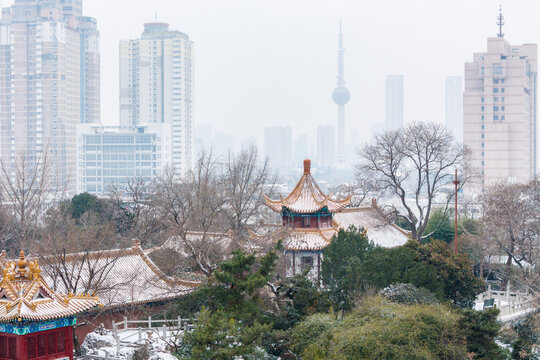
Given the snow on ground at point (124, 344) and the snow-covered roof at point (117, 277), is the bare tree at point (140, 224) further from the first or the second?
the snow on ground at point (124, 344)

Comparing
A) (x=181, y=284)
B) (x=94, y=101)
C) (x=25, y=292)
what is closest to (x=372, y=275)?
(x=181, y=284)

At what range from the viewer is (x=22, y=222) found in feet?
98.5

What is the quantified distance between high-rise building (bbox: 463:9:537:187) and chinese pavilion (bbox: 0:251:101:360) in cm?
7698

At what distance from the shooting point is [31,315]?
47.3 ft

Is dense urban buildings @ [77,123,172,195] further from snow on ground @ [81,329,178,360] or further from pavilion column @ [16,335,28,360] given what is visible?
pavilion column @ [16,335,28,360]

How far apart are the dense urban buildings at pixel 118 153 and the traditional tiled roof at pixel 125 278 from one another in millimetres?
88637

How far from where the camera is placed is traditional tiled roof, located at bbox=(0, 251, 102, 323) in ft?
47.5

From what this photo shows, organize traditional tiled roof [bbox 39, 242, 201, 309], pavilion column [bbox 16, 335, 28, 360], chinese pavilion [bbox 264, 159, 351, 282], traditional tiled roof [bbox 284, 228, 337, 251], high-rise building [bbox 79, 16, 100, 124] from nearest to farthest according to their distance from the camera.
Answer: pavilion column [bbox 16, 335, 28, 360] < traditional tiled roof [bbox 39, 242, 201, 309] < traditional tiled roof [bbox 284, 228, 337, 251] < chinese pavilion [bbox 264, 159, 351, 282] < high-rise building [bbox 79, 16, 100, 124]

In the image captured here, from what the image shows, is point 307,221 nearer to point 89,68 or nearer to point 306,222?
point 306,222

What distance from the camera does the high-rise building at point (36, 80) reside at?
4161 inches

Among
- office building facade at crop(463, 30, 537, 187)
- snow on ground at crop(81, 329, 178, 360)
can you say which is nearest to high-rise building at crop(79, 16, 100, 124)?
office building facade at crop(463, 30, 537, 187)

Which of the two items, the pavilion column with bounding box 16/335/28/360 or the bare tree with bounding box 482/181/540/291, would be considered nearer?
the pavilion column with bounding box 16/335/28/360

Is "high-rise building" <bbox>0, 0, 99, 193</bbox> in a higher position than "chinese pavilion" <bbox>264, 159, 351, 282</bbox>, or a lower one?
higher

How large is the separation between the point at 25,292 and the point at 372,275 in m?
8.41
